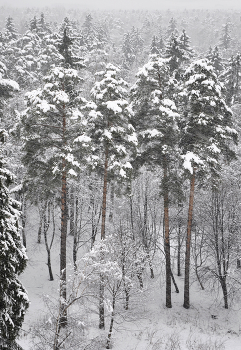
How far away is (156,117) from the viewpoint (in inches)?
621

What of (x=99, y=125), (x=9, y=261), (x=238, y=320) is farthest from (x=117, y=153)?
(x=238, y=320)

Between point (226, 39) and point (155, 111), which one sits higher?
point (226, 39)

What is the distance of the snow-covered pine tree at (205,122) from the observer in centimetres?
1497

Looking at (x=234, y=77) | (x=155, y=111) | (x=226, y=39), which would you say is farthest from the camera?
(x=226, y=39)

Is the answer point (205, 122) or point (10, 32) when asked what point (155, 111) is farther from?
point (10, 32)

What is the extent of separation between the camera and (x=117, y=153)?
14.5 m

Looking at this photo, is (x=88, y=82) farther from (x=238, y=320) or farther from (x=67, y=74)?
(x=238, y=320)

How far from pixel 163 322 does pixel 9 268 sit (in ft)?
44.8

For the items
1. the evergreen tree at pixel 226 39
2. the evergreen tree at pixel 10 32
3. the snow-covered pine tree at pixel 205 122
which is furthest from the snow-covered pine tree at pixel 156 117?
the evergreen tree at pixel 226 39

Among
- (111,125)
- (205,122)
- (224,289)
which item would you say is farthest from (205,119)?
(224,289)

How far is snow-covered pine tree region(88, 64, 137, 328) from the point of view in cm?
1396

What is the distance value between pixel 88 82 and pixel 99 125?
2304 centimetres

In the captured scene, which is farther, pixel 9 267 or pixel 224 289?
pixel 224 289

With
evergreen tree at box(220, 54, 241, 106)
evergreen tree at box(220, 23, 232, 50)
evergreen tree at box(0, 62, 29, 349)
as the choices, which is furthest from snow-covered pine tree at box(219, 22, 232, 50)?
evergreen tree at box(0, 62, 29, 349)
